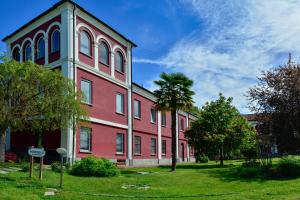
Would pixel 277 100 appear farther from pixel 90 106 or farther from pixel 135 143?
pixel 135 143

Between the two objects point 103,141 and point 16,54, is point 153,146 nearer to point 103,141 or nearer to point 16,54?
point 103,141

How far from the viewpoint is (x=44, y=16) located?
26281 mm

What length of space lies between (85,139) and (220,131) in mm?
13056

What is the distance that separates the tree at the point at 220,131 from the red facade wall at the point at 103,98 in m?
7.54

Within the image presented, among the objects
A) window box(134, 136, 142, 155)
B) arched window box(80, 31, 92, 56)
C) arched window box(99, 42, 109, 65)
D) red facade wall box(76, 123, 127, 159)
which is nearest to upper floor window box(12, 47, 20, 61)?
arched window box(80, 31, 92, 56)

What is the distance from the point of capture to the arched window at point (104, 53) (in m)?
28.1

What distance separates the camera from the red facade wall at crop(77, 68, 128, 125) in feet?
85.3

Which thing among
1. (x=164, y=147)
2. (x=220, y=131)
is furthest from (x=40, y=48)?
(x=164, y=147)

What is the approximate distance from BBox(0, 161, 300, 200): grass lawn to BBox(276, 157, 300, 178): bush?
45.4 inches

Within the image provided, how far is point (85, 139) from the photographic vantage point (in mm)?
25406

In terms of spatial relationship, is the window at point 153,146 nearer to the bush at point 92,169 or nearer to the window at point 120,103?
the window at point 120,103

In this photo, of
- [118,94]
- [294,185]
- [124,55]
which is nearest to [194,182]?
[294,185]

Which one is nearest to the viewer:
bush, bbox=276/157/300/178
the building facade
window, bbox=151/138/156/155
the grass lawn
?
the grass lawn

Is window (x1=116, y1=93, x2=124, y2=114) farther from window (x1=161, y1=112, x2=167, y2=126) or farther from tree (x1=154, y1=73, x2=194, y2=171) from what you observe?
window (x1=161, y1=112, x2=167, y2=126)
